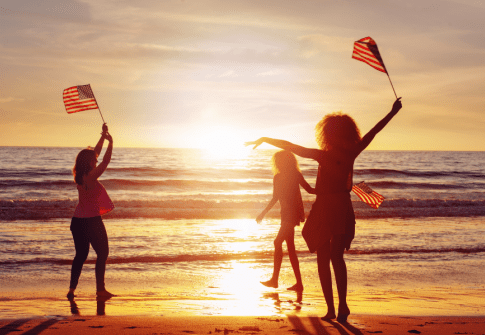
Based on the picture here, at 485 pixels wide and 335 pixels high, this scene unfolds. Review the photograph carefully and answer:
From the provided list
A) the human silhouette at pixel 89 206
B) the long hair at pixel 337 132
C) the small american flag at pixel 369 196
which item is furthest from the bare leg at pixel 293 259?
the human silhouette at pixel 89 206

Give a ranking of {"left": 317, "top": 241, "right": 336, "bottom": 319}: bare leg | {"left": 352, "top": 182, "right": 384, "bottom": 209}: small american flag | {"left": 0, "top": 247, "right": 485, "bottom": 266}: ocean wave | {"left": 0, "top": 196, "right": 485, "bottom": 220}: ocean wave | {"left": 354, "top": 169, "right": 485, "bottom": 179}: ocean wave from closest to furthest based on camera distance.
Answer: {"left": 317, "top": 241, "right": 336, "bottom": 319}: bare leg → {"left": 352, "top": 182, "right": 384, "bottom": 209}: small american flag → {"left": 0, "top": 247, "right": 485, "bottom": 266}: ocean wave → {"left": 0, "top": 196, "right": 485, "bottom": 220}: ocean wave → {"left": 354, "top": 169, "right": 485, "bottom": 179}: ocean wave

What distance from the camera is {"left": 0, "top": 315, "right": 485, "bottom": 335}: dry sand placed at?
403cm

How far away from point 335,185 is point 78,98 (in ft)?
13.0

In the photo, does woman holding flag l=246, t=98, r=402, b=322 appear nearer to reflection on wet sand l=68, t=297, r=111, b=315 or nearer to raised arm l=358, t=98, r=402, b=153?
raised arm l=358, t=98, r=402, b=153

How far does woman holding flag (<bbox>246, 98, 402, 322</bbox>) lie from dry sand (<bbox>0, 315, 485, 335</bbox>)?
0.32 meters

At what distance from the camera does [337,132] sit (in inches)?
164

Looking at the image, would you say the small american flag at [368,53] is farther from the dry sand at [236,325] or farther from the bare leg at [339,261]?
the dry sand at [236,325]

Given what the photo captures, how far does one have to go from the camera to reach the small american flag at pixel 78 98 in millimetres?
6137

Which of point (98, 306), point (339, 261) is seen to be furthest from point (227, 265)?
point (339, 261)

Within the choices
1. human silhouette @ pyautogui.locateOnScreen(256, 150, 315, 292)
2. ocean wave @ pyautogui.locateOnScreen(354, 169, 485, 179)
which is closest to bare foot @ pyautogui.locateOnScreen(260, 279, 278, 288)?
human silhouette @ pyautogui.locateOnScreen(256, 150, 315, 292)

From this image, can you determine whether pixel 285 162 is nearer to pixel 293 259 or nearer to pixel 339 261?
pixel 293 259

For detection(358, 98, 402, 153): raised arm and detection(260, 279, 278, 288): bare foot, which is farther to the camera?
detection(260, 279, 278, 288): bare foot

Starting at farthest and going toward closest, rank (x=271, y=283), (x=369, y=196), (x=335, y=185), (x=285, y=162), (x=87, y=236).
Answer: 1. (x=271, y=283)
2. (x=285, y=162)
3. (x=87, y=236)
4. (x=369, y=196)
5. (x=335, y=185)

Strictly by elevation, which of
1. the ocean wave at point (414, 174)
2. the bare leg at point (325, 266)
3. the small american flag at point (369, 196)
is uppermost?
the small american flag at point (369, 196)
